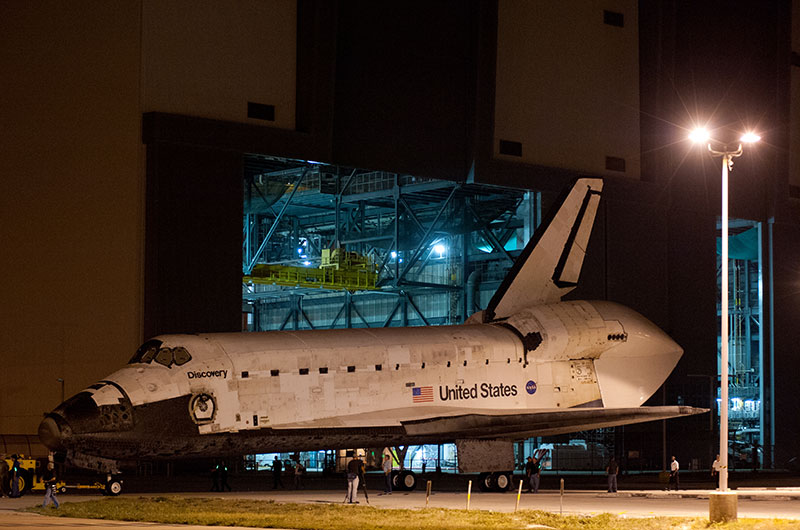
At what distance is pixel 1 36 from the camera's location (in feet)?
132

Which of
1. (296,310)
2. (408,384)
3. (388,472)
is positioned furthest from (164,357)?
(296,310)

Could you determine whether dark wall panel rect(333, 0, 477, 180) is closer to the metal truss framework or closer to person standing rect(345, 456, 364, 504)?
the metal truss framework

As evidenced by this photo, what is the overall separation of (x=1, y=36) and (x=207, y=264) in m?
11.2

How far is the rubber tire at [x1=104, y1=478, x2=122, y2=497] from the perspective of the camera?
1099 inches

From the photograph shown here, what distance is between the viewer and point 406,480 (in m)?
32.1

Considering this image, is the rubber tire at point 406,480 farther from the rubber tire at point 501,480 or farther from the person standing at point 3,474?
the person standing at point 3,474

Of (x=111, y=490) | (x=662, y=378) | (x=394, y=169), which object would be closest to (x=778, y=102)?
(x=394, y=169)

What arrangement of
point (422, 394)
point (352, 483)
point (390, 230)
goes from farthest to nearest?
point (390, 230) < point (422, 394) < point (352, 483)

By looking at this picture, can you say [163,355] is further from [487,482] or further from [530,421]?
[487,482]

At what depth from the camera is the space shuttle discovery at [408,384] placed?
26.2 meters

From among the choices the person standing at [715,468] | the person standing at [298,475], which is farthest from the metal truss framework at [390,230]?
the person standing at [298,475]

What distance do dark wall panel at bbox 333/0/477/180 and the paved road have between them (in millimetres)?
15981

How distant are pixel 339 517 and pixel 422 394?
24.8 ft

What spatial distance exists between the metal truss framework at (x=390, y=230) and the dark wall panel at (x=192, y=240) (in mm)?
6220
